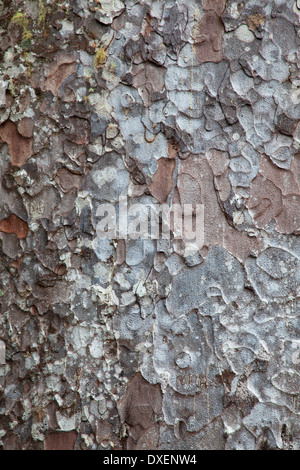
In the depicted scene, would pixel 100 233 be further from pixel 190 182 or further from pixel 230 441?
pixel 230 441

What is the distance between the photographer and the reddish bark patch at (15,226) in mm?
1081

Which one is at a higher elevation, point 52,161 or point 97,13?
point 97,13

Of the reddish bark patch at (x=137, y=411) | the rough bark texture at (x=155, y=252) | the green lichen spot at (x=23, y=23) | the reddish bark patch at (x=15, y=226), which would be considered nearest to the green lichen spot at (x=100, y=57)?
the rough bark texture at (x=155, y=252)

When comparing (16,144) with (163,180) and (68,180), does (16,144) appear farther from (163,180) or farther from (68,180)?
(163,180)

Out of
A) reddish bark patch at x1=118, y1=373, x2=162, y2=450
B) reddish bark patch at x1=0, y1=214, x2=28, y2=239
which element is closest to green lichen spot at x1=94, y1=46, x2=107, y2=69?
reddish bark patch at x1=0, y1=214, x2=28, y2=239

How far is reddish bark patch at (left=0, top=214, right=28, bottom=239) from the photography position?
108 cm

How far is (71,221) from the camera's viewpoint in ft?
3.50

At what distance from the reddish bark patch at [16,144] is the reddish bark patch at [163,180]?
1.07ft

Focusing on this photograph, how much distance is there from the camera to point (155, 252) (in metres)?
1.06

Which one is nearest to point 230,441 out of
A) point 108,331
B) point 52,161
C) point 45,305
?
point 108,331

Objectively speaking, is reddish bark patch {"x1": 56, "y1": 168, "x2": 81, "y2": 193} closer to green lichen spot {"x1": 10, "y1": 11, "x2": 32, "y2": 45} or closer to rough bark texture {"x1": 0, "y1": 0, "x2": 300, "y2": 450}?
rough bark texture {"x1": 0, "y1": 0, "x2": 300, "y2": 450}

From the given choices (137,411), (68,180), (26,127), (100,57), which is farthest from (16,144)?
(137,411)

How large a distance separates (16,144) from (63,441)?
765 millimetres

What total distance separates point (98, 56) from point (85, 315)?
0.65m
